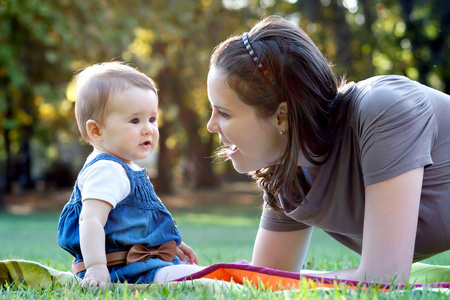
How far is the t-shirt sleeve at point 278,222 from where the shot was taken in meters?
3.31

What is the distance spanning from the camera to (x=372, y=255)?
231cm

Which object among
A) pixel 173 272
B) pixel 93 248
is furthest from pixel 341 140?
pixel 93 248

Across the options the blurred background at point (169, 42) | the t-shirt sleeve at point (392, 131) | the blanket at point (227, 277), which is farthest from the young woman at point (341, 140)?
the blurred background at point (169, 42)

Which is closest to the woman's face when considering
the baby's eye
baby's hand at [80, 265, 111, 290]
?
the baby's eye

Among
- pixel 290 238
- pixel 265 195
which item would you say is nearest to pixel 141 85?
pixel 265 195

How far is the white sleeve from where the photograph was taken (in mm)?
2658

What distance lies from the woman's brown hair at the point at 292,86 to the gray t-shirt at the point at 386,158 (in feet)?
0.38

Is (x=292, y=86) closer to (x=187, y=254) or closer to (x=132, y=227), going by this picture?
(x=132, y=227)

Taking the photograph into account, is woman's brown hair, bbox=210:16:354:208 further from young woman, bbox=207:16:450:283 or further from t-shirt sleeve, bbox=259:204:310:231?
t-shirt sleeve, bbox=259:204:310:231

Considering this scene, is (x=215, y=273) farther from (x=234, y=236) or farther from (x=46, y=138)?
(x=46, y=138)

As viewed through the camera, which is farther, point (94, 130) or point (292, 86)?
point (94, 130)

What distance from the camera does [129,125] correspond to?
9.44 ft

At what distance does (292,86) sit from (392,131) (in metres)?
0.51

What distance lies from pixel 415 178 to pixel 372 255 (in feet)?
1.23
